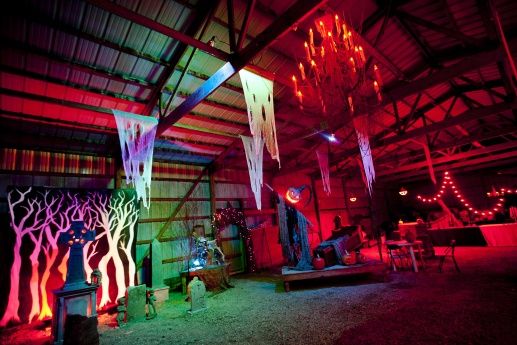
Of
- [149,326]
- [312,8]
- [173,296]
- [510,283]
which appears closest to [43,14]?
[312,8]

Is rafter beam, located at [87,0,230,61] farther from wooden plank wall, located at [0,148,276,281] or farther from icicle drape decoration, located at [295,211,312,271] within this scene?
wooden plank wall, located at [0,148,276,281]

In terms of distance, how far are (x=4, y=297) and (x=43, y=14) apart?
5.74 metres

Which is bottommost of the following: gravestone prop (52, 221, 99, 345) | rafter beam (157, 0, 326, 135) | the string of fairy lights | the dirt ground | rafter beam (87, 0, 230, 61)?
the dirt ground

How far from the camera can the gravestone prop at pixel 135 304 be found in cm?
506

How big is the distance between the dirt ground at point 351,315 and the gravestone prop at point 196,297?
21 cm

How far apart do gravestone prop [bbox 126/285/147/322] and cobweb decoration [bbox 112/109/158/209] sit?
2.05 m

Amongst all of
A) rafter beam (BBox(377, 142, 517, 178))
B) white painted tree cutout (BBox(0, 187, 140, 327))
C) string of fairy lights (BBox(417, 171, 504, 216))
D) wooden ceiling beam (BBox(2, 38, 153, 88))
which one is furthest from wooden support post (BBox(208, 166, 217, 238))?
string of fairy lights (BBox(417, 171, 504, 216))

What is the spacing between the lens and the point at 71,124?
556 cm

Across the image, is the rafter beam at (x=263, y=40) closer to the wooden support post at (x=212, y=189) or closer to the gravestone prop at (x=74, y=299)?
the gravestone prop at (x=74, y=299)

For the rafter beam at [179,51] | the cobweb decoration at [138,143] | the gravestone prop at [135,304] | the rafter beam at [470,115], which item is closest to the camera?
the rafter beam at [179,51]

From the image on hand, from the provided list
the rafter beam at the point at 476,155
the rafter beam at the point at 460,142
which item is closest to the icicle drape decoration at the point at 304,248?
the rafter beam at the point at 460,142

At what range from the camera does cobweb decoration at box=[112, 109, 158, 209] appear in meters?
4.62

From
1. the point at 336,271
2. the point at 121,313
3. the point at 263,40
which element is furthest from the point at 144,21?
the point at 336,271

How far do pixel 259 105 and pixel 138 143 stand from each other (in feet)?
8.94
